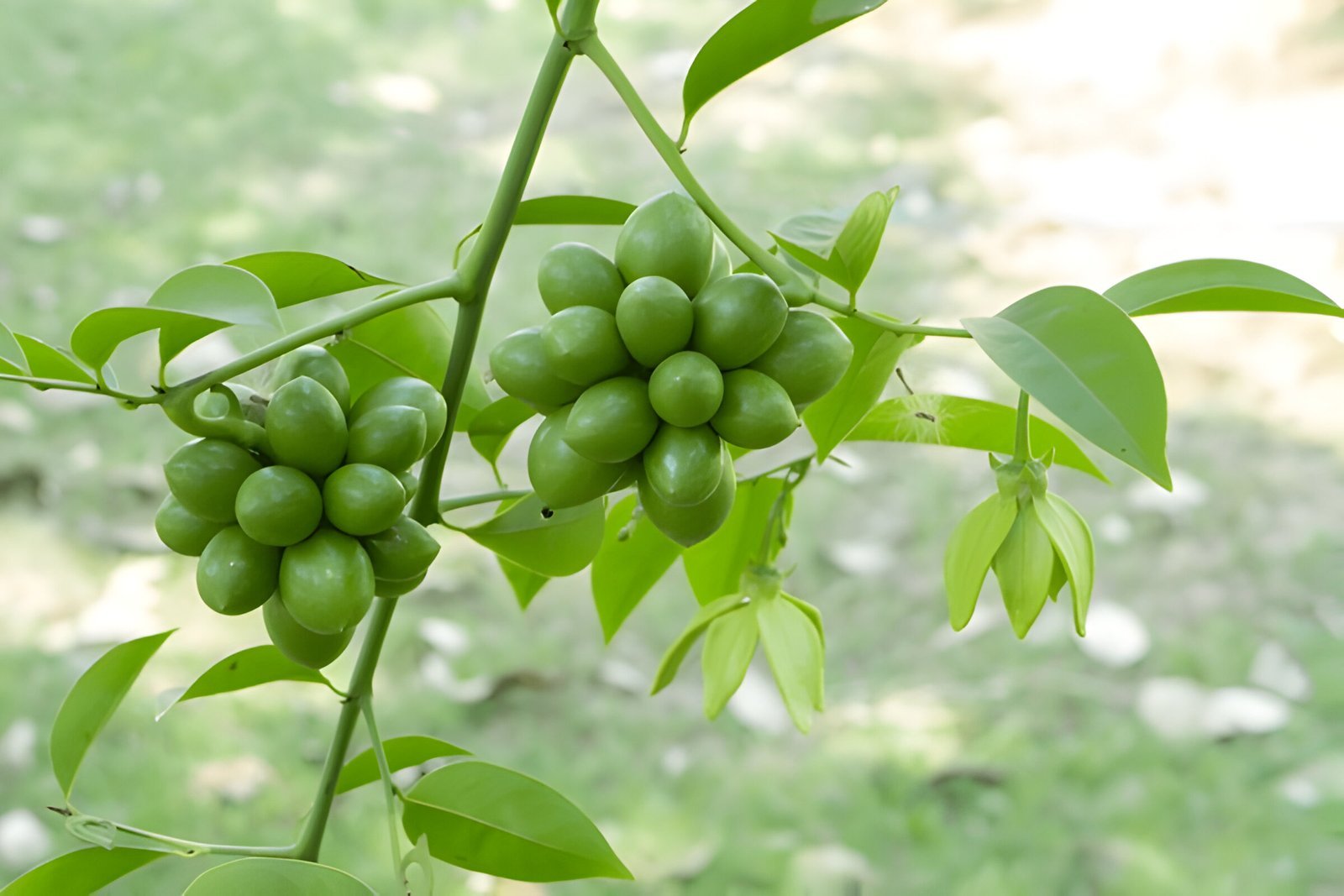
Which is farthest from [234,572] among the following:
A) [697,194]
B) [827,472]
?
[827,472]

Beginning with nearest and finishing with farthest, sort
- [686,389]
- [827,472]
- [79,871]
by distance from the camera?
[686,389] → [79,871] → [827,472]

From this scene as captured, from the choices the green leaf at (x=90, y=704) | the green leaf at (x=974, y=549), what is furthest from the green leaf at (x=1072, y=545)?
the green leaf at (x=90, y=704)

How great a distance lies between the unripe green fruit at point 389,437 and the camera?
26cm

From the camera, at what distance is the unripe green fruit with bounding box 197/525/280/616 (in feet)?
0.84

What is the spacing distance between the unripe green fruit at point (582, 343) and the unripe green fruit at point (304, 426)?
0.05 metres

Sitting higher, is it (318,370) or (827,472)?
(827,472)

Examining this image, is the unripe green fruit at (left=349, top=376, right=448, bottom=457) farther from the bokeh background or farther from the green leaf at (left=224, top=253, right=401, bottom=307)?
the bokeh background

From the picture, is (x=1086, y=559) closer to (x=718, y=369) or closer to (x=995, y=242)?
(x=718, y=369)

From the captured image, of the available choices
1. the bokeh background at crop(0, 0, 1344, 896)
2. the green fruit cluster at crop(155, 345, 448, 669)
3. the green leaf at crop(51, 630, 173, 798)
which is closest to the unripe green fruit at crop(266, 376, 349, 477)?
the green fruit cluster at crop(155, 345, 448, 669)

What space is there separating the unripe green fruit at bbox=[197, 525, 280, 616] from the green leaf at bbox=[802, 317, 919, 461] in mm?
132

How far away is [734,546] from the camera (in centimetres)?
41

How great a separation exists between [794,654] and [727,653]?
0.02 metres

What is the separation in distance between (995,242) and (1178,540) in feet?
1.48

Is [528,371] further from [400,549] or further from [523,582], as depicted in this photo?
[523,582]
